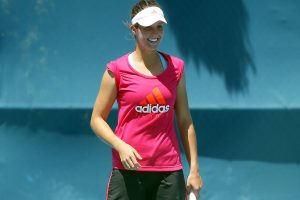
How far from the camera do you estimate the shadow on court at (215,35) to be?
463 cm

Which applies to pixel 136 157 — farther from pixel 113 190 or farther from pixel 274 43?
pixel 274 43

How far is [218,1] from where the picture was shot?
15.3ft

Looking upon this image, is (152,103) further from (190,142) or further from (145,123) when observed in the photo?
(190,142)

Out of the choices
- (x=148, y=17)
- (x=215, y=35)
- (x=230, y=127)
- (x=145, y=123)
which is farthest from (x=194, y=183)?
(x=215, y=35)

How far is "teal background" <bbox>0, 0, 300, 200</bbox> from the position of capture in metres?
4.51

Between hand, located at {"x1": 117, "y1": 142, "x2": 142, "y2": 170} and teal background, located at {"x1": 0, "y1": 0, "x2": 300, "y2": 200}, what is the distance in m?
1.73

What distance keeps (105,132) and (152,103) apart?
0.76 feet

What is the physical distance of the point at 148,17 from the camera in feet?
9.43

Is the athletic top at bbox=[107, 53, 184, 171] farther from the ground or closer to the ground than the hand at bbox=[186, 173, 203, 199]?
farther from the ground

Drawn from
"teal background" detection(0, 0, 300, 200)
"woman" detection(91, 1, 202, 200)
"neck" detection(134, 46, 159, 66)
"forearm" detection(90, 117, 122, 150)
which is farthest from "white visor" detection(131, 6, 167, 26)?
"teal background" detection(0, 0, 300, 200)

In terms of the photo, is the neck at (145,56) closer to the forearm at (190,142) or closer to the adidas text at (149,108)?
the adidas text at (149,108)

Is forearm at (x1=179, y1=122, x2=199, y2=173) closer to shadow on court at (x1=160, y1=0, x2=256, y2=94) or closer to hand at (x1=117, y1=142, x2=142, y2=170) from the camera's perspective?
Result: hand at (x1=117, y1=142, x2=142, y2=170)

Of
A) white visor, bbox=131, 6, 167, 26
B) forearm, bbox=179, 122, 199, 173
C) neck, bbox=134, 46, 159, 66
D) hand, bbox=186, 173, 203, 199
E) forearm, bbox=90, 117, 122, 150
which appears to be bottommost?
hand, bbox=186, 173, 203, 199

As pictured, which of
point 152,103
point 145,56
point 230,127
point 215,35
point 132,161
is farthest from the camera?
point 215,35
